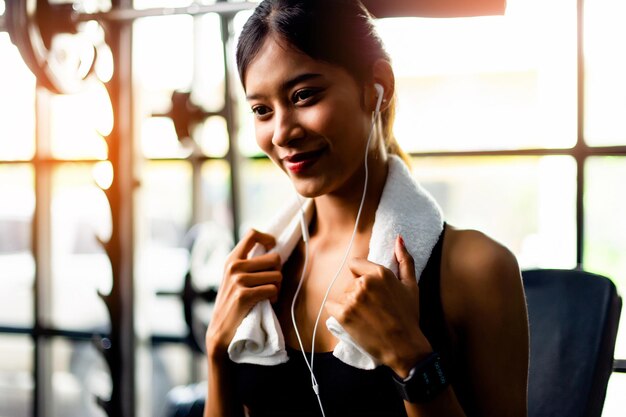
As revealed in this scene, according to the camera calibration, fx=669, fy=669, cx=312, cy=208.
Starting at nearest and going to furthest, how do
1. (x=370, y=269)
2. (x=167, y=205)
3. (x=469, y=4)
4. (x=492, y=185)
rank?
(x=370, y=269), (x=469, y=4), (x=492, y=185), (x=167, y=205)

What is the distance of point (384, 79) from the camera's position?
1.10 m

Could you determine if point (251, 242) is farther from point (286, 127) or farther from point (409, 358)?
point (409, 358)

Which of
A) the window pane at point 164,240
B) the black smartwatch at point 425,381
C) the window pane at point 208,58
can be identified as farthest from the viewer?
the window pane at point 164,240

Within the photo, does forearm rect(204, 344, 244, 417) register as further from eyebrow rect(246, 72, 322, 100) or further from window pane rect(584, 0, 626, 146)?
window pane rect(584, 0, 626, 146)

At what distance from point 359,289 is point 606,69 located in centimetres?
145

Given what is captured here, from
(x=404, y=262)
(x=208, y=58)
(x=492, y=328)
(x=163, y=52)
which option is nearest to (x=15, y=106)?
(x=163, y=52)

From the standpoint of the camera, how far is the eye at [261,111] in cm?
108

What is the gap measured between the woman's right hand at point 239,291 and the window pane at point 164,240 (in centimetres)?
153

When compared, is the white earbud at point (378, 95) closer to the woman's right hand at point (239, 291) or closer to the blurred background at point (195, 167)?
the woman's right hand at point (239, 291)

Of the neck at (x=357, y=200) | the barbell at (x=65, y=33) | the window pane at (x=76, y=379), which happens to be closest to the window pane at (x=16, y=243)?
the window pane at (x=76, y=379)

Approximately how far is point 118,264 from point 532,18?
1.68m

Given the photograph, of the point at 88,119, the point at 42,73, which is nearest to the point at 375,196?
the point at 42,73

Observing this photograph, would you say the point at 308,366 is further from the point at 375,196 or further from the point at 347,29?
the point at 347,29

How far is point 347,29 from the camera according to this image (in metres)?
1.08
